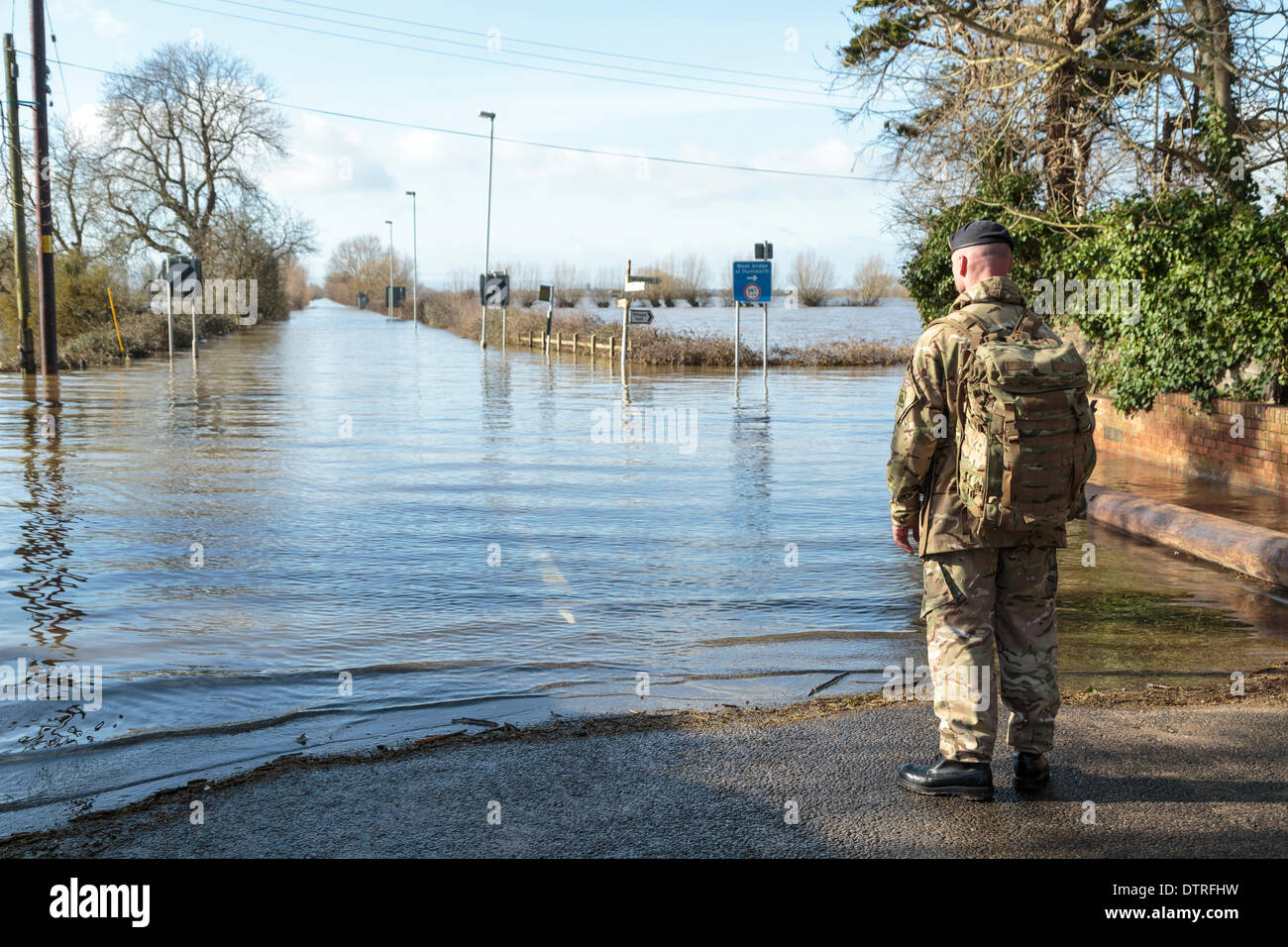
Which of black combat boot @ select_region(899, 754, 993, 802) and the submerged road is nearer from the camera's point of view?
the submerged road

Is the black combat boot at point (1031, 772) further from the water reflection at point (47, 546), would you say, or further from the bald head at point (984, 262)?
the water reflection at point (47, 546)

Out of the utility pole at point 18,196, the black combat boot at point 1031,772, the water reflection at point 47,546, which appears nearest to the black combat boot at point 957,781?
the black combat boot at point 1031,772

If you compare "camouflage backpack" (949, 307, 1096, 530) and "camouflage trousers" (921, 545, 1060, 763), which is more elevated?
"camouflage backpack" (949, 307, 1096, 530)

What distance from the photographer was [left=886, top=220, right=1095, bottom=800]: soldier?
4246 mm

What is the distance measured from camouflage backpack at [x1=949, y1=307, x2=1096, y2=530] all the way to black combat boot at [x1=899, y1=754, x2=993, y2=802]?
0.87 meters

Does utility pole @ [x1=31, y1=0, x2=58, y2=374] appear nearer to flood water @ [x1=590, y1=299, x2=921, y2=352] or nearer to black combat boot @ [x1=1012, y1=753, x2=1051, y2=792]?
flood water @ [x1=590, y1=299, x2=921, y2=352]

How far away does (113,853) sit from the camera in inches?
147

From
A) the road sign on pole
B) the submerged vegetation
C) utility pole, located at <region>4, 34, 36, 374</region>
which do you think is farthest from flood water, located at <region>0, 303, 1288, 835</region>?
the road sign on pole

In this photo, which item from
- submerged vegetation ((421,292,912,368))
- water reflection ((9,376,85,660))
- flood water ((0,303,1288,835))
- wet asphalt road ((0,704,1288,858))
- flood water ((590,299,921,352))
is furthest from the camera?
flood water ((590,299,921,352))

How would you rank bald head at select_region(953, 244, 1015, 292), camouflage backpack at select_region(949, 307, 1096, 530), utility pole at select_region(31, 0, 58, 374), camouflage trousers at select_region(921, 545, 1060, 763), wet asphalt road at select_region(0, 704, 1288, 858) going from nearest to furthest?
wet asphalt road at select_region(0, 704, 1288, 858) → camouflage backpack at select_region(949, 307, 1096, 530) → camouflage trousers at select_region(921, 545, 1060, 763) → bald head at select_region(953, 244, 1015, 292) → utility pole at select_region(31, 0, 58, 374)
